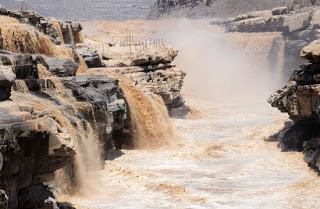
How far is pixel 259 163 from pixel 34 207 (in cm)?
969

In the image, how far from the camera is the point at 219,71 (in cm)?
4450

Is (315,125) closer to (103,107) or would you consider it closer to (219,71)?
(103,107)

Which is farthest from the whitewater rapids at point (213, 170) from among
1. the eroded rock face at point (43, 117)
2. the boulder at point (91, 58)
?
the boulder at point (91, 58)

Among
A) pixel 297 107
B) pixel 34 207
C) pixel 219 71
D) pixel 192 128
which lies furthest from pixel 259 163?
pixel 219 71

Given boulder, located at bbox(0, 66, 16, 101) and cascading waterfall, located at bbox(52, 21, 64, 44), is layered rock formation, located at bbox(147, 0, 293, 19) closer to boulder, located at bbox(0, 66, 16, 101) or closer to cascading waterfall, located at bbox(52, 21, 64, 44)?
cascading waterfall, located at bbox(52, 21, 64, 44)

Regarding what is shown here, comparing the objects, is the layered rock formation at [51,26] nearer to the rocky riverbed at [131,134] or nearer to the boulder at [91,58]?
the rocky riverbed at [131,134]

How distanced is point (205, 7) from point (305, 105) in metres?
67.0

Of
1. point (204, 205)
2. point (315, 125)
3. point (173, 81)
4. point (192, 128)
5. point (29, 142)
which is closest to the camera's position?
point (29, 142)

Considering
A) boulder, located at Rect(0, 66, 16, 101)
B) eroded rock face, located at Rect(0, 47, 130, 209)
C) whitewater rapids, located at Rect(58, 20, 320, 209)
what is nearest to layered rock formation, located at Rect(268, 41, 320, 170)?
whitewater rapids, located at Rect(58, 20, 320, 209)

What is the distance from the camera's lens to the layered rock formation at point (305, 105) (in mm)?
19125

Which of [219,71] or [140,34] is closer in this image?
[219,71]

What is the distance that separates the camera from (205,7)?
279 ft

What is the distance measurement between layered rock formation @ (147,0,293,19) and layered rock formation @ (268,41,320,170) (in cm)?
5785

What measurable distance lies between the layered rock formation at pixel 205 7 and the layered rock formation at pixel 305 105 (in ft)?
190
